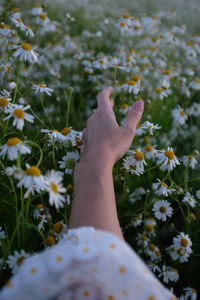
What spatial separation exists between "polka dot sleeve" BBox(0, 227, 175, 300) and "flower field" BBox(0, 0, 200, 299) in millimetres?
Answer: 147

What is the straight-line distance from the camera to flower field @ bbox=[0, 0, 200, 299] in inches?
44.8

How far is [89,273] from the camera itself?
77 cm

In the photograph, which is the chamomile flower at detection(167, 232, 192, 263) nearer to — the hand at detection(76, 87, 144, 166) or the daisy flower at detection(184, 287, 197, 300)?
the daisy flower at detection(184, 287, 197, 300)

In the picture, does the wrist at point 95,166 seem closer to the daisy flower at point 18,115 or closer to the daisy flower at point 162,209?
the daisy flower at point 18,115

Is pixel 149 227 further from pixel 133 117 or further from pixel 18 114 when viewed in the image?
pixel 18 114

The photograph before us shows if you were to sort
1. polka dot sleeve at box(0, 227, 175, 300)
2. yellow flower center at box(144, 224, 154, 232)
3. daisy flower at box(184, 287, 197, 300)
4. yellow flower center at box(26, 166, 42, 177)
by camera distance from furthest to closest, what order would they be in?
yellow flower center at box(144, 224, 154, 232) < daisy flower at box(184, 287, 197, 300) < yellow flower center at box(26, 166, 42, 177) < polka dot sleeve at box(0, 227, 175, 300)

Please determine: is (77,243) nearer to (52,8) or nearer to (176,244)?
(176,244)

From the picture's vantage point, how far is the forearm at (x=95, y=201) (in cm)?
88

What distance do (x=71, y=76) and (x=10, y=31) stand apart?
1.11m

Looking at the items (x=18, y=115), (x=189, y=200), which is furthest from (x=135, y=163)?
(x=18, y=115)

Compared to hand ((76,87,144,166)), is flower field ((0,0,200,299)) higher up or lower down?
lower down

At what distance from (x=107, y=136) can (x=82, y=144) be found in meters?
0.29

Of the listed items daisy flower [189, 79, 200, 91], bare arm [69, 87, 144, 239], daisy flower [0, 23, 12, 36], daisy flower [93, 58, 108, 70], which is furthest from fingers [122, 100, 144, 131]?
daisy flower [189, 79, 200, 91]

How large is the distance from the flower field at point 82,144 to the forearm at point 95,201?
0.07 metres
